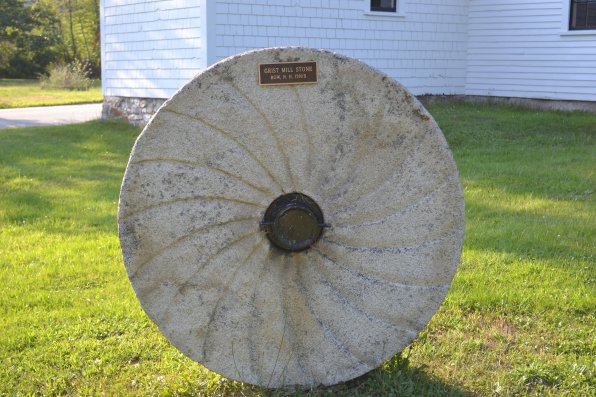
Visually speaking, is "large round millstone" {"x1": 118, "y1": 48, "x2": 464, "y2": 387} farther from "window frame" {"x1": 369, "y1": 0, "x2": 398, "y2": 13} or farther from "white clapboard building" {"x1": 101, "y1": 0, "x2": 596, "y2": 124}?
"window frame" {"x1": 369, "y1": 0, "x2": 398, "y2": 13}

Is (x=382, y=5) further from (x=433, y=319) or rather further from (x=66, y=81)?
(x=66, y=81)

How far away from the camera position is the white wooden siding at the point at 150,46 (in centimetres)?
1235

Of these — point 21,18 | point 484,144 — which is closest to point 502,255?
point 484,144

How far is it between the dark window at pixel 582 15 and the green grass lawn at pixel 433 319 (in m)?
5.69

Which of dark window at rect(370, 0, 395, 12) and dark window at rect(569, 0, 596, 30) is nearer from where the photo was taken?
dark window at rect(569, 0, 596, 30)

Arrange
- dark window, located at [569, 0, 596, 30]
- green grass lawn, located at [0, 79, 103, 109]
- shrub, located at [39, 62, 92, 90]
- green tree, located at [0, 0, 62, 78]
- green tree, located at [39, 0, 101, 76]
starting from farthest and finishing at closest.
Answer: green tree, located at [39, 0, 101, 76] < green tree, located at [0, 0, 62, 78] < shrub, located at [39, 62, 92, 90] < green grass lawn, located at [0, 79, 103, 109] < dark window, located at [569, 0, 596, 30]

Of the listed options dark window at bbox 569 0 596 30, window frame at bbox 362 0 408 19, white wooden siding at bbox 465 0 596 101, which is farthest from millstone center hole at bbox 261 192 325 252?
dark window at bbox 569 0 596 30

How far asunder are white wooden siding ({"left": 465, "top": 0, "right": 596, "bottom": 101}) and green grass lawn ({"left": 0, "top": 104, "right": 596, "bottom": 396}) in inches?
208

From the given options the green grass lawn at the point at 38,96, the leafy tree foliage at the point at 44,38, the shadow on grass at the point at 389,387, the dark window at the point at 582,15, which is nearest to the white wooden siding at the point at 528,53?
the dark window at the point at 582,15

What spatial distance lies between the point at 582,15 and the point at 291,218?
1261cm

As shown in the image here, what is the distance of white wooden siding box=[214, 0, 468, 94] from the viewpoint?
1231cm

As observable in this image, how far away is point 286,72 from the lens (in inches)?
135

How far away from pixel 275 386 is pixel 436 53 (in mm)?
12667

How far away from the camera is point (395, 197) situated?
3.59 metres
